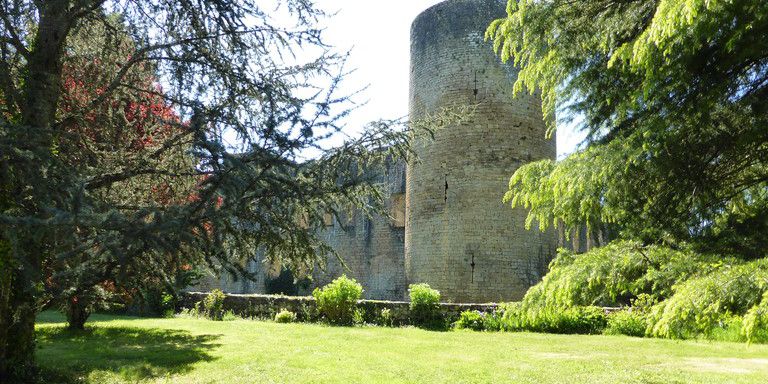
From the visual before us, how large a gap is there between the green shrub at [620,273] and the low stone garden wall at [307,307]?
8316 mm

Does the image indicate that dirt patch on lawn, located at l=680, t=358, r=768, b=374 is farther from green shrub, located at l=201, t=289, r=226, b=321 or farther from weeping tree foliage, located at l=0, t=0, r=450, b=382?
green shrub, located at l=201, t=289, r=226, b=321

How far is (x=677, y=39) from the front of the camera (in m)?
3.54

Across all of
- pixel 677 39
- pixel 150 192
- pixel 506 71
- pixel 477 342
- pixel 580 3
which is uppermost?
pixel 506 71

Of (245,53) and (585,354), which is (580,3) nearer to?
(245,53)

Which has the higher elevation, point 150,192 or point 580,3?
point 580,3

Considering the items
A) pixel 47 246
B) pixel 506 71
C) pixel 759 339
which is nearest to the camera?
pixel 47 246

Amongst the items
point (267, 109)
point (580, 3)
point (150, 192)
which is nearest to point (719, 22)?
point (580, 3)

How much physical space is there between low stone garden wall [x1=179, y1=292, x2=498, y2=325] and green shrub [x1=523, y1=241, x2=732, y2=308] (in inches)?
327

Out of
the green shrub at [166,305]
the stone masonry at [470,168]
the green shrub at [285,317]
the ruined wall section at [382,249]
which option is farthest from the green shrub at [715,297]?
the ruined wall section at [382,249]

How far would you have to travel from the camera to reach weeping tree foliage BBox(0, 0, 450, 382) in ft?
13.5

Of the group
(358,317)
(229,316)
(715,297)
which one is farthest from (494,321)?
(715,297)

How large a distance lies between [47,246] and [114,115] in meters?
1.95

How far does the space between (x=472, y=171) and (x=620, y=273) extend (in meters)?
10.5

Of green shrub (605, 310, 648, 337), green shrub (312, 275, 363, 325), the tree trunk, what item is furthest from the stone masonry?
the tree trunk
